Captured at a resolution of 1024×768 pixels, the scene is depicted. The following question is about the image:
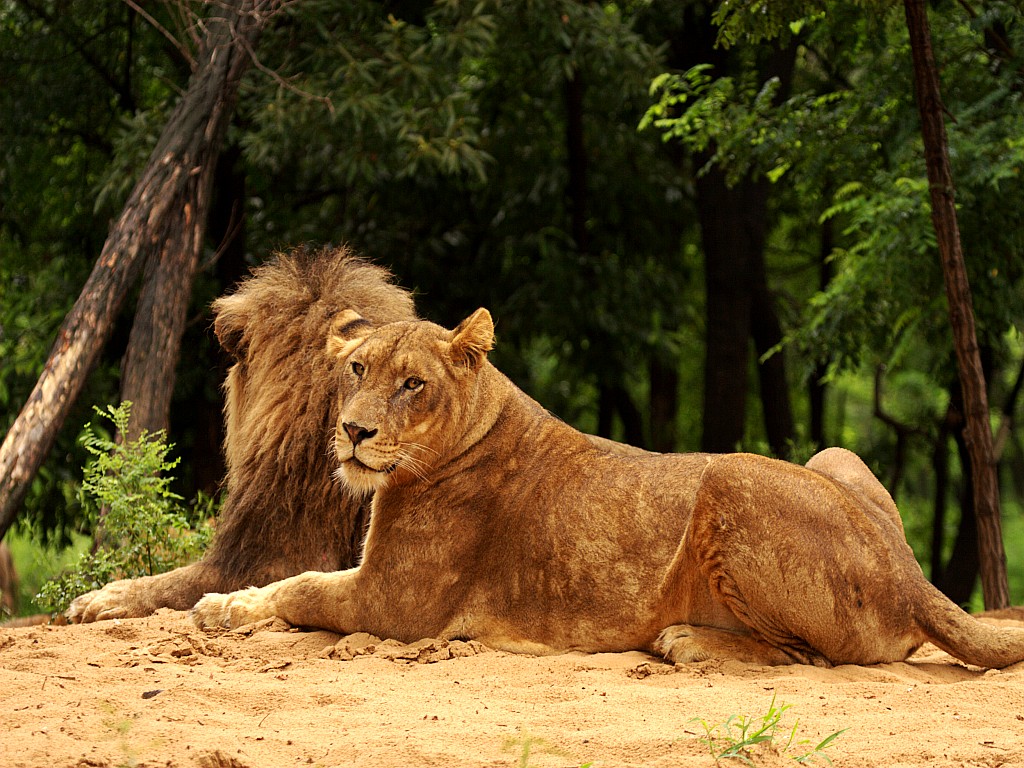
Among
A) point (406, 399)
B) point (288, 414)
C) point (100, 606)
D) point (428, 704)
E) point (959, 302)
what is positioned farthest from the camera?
point (959, 302)

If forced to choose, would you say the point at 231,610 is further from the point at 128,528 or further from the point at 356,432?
the point at 128,528

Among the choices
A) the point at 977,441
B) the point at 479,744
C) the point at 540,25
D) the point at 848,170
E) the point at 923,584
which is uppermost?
the point at 540,25

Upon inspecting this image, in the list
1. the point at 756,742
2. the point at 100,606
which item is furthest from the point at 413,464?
the point at 756,742

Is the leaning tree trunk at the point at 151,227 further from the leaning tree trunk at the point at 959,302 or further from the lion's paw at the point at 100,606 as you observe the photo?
the leaning tree trunk at the point at 959,302

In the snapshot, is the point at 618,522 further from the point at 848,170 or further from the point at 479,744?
the point at 848,170

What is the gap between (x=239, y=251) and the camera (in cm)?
1346

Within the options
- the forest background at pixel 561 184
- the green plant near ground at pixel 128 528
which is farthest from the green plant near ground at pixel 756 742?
the forest background at pixel 561 184

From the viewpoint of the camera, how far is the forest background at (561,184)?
1017cm

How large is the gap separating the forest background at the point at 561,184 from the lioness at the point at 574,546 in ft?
11.9

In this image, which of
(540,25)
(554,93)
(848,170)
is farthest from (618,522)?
(554,93)

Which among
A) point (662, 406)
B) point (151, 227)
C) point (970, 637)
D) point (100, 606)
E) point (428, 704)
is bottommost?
point (100, 606)

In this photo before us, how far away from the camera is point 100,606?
665 cm

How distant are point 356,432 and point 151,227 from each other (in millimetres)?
3979

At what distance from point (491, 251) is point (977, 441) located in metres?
8.34
